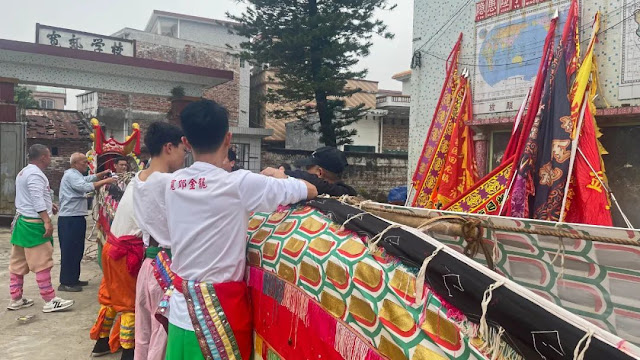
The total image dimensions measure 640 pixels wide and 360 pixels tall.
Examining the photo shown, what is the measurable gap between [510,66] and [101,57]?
831cm

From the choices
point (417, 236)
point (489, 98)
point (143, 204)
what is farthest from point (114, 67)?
point (417, 236)

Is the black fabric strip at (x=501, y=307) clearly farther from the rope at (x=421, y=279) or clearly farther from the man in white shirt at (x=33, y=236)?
the man in white shirt at (x=33, y=236)

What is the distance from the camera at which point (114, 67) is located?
10281 mm

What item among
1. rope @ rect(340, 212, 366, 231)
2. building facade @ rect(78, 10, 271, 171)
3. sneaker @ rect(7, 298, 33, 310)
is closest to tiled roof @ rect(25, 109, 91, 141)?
building facade @ rect(78, 10, 271, 171)

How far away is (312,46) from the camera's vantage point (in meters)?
12.1

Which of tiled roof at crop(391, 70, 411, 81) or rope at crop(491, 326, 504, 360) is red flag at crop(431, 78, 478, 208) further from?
A: tiled roof at crop(391, 70, 411, 81)

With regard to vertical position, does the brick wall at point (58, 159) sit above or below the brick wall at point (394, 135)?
below

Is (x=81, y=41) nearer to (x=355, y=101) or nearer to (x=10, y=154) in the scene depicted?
(x=10, y=154)

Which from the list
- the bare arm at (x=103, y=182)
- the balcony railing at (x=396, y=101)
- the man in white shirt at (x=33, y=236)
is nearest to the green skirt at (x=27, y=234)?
the man in white shirt at (x=33, y=236)

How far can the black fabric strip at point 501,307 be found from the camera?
2.98 feet

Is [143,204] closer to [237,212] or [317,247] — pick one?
[237,212]

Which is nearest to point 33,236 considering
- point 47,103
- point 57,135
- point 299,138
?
point 299,138

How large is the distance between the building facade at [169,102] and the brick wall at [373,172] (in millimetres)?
3157

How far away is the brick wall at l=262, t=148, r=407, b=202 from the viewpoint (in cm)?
1373
